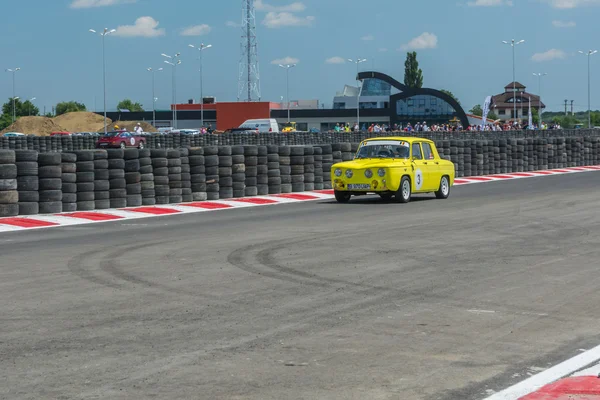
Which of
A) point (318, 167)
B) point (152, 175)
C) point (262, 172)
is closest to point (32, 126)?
point (318, 167)

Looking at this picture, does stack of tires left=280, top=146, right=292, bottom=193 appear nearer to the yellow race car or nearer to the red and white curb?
the red and white curb

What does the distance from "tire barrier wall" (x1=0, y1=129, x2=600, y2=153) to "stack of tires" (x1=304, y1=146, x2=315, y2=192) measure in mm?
21355

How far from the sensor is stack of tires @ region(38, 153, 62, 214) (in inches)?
690

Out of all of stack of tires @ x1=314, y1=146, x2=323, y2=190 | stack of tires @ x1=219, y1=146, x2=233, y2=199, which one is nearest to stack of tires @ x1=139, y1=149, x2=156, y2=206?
stack of tires @ x1=219, y1=146, x2=233, y2=199

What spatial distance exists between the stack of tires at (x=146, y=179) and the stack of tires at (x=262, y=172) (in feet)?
11.2

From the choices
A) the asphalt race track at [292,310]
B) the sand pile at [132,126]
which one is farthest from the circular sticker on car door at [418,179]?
the sand pile at [132,126]

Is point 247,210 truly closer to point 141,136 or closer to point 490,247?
point 490,247

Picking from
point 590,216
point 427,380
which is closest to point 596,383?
point 427,380

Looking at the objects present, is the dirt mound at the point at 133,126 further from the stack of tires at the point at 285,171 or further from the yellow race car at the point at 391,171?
the yellow race car at the point at 391,171

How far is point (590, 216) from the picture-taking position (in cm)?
1698

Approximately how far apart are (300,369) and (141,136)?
4988 cm

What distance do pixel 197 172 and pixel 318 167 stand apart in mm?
4704

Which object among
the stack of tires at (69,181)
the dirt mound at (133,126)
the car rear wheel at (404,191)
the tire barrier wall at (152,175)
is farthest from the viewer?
the dirt mound at (133,126)

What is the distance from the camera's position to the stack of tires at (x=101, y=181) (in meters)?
18.6
